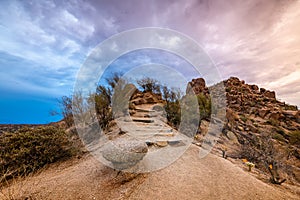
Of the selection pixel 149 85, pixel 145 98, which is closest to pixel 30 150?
pixel 145 98

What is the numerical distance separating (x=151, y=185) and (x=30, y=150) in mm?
3862

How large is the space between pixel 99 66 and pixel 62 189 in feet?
12.0

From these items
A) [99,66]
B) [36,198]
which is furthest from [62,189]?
[99,66]

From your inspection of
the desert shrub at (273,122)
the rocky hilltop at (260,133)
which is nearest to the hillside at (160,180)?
the rocky hilltop at (260,133)

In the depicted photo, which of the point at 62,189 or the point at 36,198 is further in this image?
the point at 62,189

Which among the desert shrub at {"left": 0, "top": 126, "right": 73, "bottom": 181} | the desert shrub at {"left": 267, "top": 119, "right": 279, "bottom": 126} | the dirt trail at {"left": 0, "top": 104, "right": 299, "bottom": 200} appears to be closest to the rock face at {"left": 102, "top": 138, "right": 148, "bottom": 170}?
the dirt trail at {"left": 0, "top": 104, "right": 299, "bottom": 200}

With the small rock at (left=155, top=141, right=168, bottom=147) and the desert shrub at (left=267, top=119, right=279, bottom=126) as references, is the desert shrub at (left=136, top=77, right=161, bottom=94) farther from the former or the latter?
the desert shrub at (left=267, top=119, right=279, bottom=126)

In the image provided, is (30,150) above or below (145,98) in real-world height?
below

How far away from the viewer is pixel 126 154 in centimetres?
320

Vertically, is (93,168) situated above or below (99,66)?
below

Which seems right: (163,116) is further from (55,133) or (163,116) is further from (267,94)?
(267,94)

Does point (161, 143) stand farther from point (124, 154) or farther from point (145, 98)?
point (145, 98)

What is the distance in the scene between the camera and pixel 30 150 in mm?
4172

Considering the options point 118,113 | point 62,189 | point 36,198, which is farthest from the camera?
point 118,113
